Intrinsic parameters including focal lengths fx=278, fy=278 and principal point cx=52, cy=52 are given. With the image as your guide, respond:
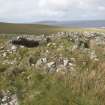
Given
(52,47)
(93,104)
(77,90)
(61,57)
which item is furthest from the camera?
(52,47)

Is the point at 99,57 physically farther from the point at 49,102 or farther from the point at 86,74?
the point at 49,102

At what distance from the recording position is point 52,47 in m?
16.4

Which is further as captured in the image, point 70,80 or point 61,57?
point 61,57

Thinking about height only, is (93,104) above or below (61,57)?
below

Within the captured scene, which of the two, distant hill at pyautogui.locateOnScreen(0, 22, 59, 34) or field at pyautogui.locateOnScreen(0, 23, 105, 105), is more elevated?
field at pyautogui.locateOnScreen(0, 23, 105, 105)

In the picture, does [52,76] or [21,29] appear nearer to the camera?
[52,76]

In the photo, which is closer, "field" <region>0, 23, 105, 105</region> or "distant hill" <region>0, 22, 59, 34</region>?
"field" <region>0, 23, 105, 105</region>

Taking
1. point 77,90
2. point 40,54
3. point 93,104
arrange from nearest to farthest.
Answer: point 93,104, point 77,90, point 40,54

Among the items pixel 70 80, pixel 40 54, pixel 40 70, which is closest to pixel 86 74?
pixel 70 80

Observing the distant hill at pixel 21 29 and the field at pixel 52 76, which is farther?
the distant hill at pixel 21 29

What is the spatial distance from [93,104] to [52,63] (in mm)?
4018

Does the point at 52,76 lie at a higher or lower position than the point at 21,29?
higher

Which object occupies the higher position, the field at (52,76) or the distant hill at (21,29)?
the field at (52,76)

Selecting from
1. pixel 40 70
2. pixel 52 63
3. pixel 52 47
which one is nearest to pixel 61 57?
pixel 52 63
